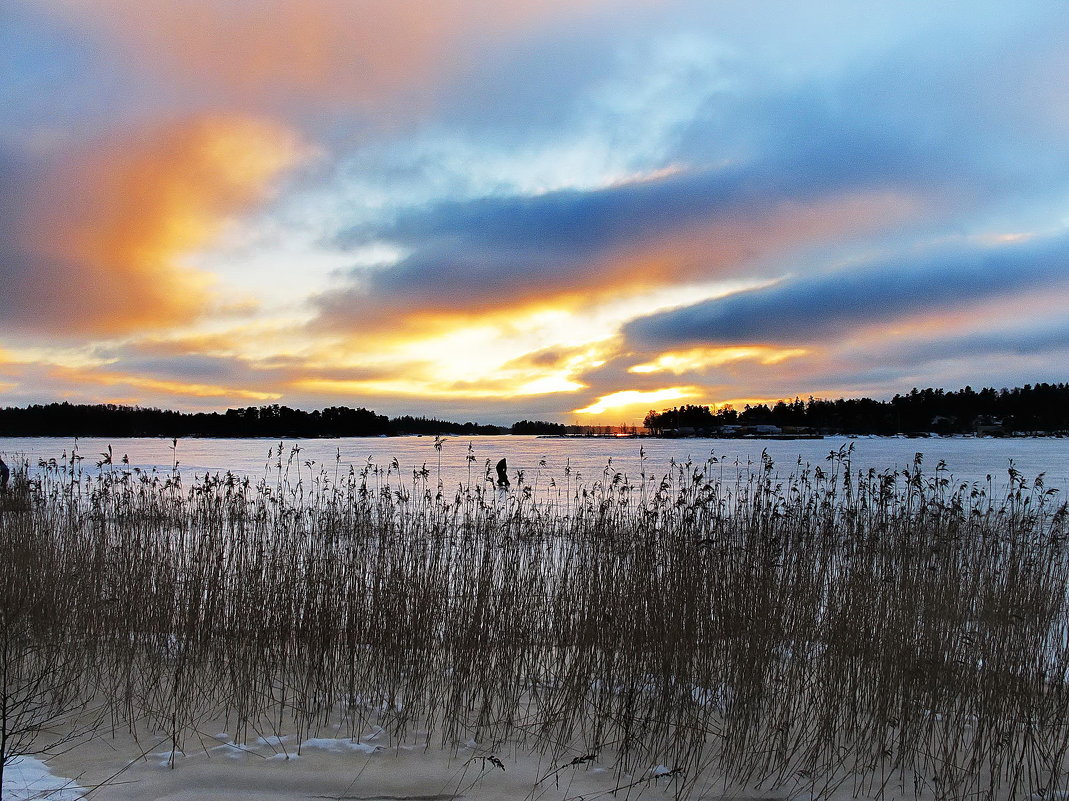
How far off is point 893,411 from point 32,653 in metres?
165

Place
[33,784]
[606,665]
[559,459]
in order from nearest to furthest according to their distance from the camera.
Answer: [33,784] → [606,665] → [559,459]

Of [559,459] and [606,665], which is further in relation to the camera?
[559,459]

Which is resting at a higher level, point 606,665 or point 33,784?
point 606,665

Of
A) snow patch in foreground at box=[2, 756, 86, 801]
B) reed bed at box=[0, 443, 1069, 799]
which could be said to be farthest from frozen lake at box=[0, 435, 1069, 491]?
snow patch in foreground at box=[2, 756, 86, 801]

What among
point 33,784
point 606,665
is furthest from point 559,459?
point 33,784

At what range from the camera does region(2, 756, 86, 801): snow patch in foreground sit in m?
4.18

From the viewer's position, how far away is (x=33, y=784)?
4.36 meters

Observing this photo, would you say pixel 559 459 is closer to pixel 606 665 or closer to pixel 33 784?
pixel 606 665

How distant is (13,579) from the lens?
7.22 m

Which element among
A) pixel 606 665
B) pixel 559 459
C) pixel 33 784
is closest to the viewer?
pixel 33 784

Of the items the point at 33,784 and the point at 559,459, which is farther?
the point at 559,459

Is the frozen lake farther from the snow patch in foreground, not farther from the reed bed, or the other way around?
the snow patch in foreground

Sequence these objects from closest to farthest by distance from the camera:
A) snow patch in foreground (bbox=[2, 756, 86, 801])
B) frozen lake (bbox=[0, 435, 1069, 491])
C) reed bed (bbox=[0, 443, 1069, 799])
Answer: snow patch in foreground (bbox=[2, 756, 86, 801]) → reed bed (bbox=[0, 443, 1069, 799]) → frozen lake (bbox=[0, 435, 1069, 491])

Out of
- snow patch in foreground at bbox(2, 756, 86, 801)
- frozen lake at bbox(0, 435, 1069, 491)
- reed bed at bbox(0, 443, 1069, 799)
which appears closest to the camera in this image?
snow patch in foreground at bbox(2, 756, 86, 801)
